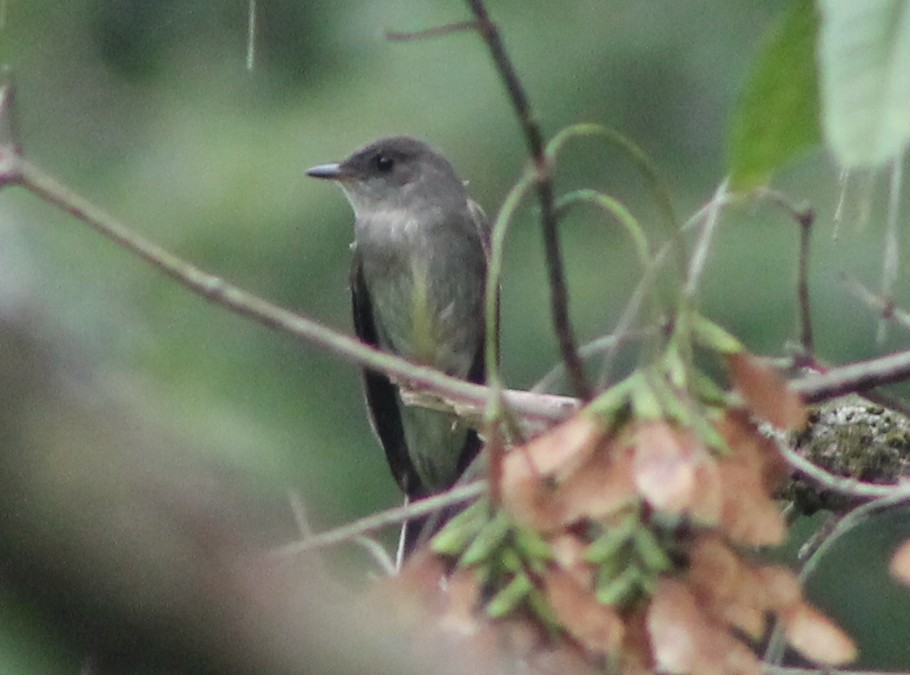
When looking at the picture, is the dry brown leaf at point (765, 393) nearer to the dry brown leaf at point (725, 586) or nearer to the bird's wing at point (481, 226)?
the dry brown leaf at point (725, 586)

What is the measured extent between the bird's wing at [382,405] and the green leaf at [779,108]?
3.46 m

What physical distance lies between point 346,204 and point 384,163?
4.73 ft

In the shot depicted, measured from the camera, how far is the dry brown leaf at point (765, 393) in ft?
4.35

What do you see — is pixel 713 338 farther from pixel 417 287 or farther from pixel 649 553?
pixel 417 287

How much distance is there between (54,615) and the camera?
0.81m

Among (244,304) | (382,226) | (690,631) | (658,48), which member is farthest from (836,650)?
(658,48)

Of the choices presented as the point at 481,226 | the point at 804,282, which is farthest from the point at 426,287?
the point at 804,282

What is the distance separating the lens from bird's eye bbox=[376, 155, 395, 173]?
16.3 ft

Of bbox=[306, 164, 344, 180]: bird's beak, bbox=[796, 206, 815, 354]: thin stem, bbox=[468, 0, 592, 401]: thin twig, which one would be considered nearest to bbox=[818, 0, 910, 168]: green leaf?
bbox=[468, 0, 592, 401]: thin twig

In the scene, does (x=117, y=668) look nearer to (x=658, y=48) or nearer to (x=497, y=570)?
(x=497, y=570)

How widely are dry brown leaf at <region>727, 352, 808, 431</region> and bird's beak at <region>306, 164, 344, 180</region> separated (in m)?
3.42

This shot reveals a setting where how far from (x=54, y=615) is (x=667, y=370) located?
646mm

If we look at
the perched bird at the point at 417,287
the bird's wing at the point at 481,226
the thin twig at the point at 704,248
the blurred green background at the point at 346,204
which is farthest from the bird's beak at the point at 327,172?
the thin twig at the point at 704,248

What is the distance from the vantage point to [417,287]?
15.8ft
